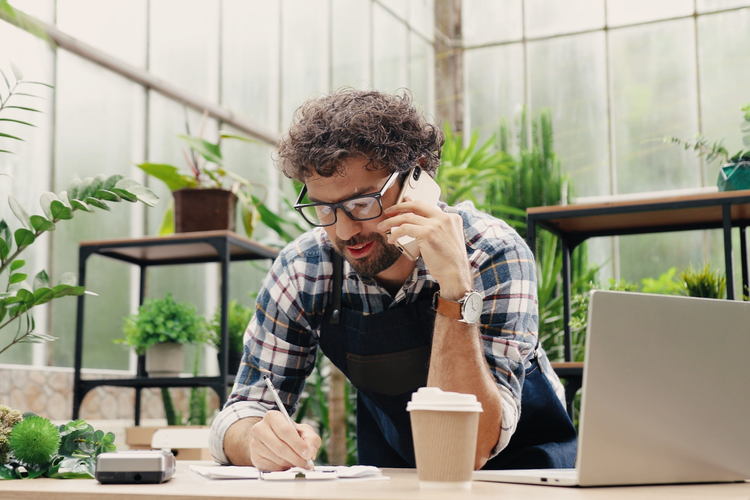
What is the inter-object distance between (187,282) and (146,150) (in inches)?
30.0

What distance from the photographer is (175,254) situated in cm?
321

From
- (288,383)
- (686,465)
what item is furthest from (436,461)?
(288,383)

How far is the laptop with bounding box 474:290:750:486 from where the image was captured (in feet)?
2.57

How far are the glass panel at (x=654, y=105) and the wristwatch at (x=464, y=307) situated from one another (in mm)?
5211

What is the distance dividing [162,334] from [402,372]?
1.65 metres

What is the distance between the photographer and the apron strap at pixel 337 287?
1587 millimetres

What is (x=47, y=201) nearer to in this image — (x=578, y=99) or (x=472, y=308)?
(x=472, y=308)

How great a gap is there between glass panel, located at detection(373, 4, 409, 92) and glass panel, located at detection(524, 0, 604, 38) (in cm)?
110

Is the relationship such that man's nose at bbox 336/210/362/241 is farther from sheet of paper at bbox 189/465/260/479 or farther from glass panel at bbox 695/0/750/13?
glass panel at bbox 695/0/750/13

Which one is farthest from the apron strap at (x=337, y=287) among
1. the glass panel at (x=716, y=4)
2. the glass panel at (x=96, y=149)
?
the glass panel at (x=716, y=4)

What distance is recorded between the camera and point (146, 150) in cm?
393

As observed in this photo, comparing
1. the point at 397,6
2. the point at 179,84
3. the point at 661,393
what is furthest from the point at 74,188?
the point at 397,6

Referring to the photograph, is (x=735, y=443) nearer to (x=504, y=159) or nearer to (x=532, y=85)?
(x=504, y=159)

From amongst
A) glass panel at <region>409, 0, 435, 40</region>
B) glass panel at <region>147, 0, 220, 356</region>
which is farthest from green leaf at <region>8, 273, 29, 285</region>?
glass panel at <region>409, 0, 435, 40</region>
